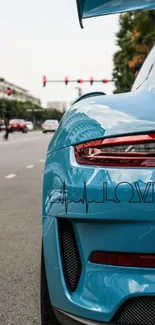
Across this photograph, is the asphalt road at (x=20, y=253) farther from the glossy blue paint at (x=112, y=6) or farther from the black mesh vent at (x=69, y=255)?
the glossy blue paint at (x=112, y=6)

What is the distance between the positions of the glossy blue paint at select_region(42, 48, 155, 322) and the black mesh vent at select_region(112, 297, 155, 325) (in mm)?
33

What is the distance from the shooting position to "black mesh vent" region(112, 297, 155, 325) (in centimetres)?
202

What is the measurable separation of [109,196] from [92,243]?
18 cm

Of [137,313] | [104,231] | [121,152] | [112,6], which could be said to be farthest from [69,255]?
[112,6]

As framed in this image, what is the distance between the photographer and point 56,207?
217 cm

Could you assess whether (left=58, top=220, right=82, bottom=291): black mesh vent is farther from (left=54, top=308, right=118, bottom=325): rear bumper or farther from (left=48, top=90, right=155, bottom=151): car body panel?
(left=48, top=90, right=155, bottom=151): car body panel

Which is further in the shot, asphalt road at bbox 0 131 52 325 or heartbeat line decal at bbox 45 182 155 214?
asphalt road at bbox 0 131 52 325

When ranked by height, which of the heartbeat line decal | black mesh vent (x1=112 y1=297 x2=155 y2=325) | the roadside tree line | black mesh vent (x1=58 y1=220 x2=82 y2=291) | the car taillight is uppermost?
the car taillight

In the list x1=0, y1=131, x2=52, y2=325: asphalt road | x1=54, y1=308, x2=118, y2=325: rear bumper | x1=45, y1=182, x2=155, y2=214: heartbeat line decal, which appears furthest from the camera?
x1=0, y1=131, x2=52, y2=325: asphalt road

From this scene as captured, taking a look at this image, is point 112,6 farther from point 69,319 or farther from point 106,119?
point 69,319

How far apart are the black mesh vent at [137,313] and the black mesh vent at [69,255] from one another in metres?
0.20

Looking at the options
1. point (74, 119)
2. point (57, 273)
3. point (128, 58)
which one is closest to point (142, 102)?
point (74, 119)

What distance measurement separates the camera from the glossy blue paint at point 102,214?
1.99 metres

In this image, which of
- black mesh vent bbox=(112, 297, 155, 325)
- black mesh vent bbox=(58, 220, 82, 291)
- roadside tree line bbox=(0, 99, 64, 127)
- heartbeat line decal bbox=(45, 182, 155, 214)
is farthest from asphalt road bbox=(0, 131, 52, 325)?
roadside tree line bbox=(0, 99, 64, 127)
